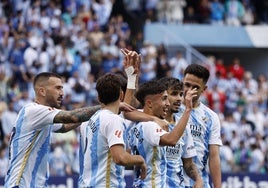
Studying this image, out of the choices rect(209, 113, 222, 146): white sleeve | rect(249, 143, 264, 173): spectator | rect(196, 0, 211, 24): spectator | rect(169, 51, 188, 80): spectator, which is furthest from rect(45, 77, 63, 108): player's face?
rect(196, 0, 211, 24): spectator

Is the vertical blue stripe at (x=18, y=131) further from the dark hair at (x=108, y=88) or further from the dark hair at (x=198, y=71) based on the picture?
the dark hair at (x=198, y=71)

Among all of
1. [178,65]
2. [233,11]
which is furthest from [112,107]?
[233,11]

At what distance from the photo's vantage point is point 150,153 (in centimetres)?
1058

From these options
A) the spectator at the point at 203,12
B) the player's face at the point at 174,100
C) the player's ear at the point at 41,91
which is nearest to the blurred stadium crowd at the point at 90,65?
the spectator at the point at 203,12

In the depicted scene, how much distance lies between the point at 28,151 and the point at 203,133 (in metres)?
2.33

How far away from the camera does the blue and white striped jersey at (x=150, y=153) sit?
10.5 m

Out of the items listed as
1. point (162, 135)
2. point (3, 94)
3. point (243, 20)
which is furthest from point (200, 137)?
point (243, 20)

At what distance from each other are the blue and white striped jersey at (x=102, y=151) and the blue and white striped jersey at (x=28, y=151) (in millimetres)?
1002

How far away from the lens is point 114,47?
89.4 feet

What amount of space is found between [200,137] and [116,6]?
20.5 m

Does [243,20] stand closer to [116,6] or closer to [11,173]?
[116,6]

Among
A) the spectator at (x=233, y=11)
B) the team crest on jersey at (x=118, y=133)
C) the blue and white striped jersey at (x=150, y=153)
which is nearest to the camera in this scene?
the team crest on jersey at (x=118, y=133)

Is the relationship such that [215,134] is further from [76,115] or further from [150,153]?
[76,115]

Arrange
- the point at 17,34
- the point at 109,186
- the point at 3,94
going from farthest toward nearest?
the point at 17,34 < the point at 3,94 < the point at 109,186
